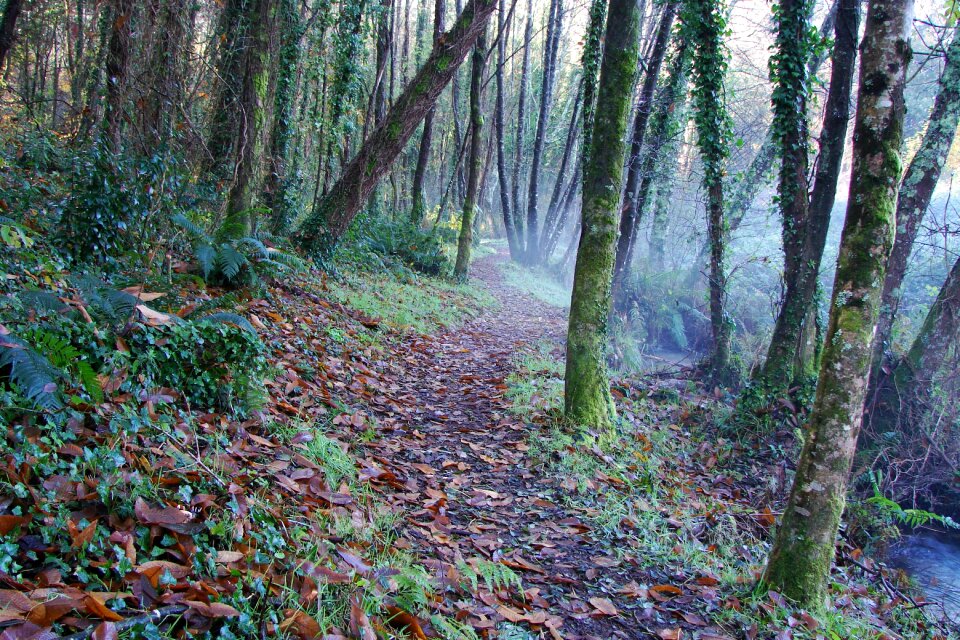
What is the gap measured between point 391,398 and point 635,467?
2.61 m

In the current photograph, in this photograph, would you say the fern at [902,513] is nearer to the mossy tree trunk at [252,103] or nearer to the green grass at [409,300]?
the green grass at [409,300]

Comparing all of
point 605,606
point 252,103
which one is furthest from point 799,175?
point 252,103

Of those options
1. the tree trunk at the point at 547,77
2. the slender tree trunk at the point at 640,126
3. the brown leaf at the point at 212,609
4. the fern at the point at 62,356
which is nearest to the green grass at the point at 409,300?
the slender tree trunk at the point at 640,126

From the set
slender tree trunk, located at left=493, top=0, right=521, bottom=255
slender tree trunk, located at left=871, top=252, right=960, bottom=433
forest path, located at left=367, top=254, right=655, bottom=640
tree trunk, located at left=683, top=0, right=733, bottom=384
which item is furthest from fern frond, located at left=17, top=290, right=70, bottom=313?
slender tree trunk, located at left=493, top=0, right=521, bottom=255

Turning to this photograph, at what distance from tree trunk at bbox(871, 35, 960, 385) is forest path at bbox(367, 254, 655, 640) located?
568cm

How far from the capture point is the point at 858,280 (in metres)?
3.15

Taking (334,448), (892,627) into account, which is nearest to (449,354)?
(334,448)

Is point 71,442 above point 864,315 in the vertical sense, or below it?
below

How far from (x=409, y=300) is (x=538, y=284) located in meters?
12.2

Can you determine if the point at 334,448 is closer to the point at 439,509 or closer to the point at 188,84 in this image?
the point at 439,509

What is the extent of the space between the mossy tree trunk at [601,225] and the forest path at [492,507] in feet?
2.57

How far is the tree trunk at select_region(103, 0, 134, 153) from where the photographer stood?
5756mm

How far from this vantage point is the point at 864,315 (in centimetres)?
313

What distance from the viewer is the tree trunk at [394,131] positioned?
30.4 feet
